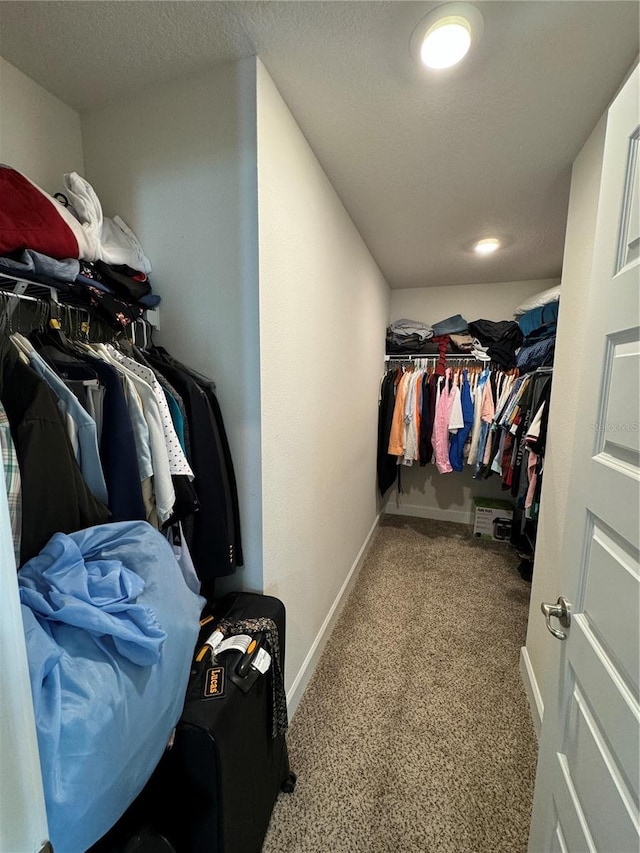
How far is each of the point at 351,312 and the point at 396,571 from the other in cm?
197

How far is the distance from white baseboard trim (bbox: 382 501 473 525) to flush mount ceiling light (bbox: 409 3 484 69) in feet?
11.3

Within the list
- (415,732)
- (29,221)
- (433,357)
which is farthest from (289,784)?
(433,357)

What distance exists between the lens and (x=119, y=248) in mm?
1207

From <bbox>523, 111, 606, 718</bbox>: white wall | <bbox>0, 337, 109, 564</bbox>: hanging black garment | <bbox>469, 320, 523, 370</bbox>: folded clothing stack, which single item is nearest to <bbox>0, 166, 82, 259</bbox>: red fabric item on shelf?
<bbox>0, 337, 109, 564</bbox>: hanging black garment

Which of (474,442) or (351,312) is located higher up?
(351,312)

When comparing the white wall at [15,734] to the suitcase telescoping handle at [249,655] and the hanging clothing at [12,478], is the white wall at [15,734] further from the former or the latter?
the suitcase telescoping handle at [249,655]

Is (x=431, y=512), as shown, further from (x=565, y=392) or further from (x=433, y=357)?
(x=565, y=392)

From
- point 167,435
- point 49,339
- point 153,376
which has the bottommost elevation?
point 167,435

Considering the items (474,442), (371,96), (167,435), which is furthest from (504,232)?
(167,435)

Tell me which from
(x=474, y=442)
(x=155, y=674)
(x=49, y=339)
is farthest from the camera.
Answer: (x=474, y=442)

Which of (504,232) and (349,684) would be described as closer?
(349,684)

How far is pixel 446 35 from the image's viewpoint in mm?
988

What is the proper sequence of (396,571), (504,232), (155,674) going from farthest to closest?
(396,571) → (504,232) → (155,674)

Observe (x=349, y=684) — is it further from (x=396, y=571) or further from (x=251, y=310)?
(x=251, y=310)
